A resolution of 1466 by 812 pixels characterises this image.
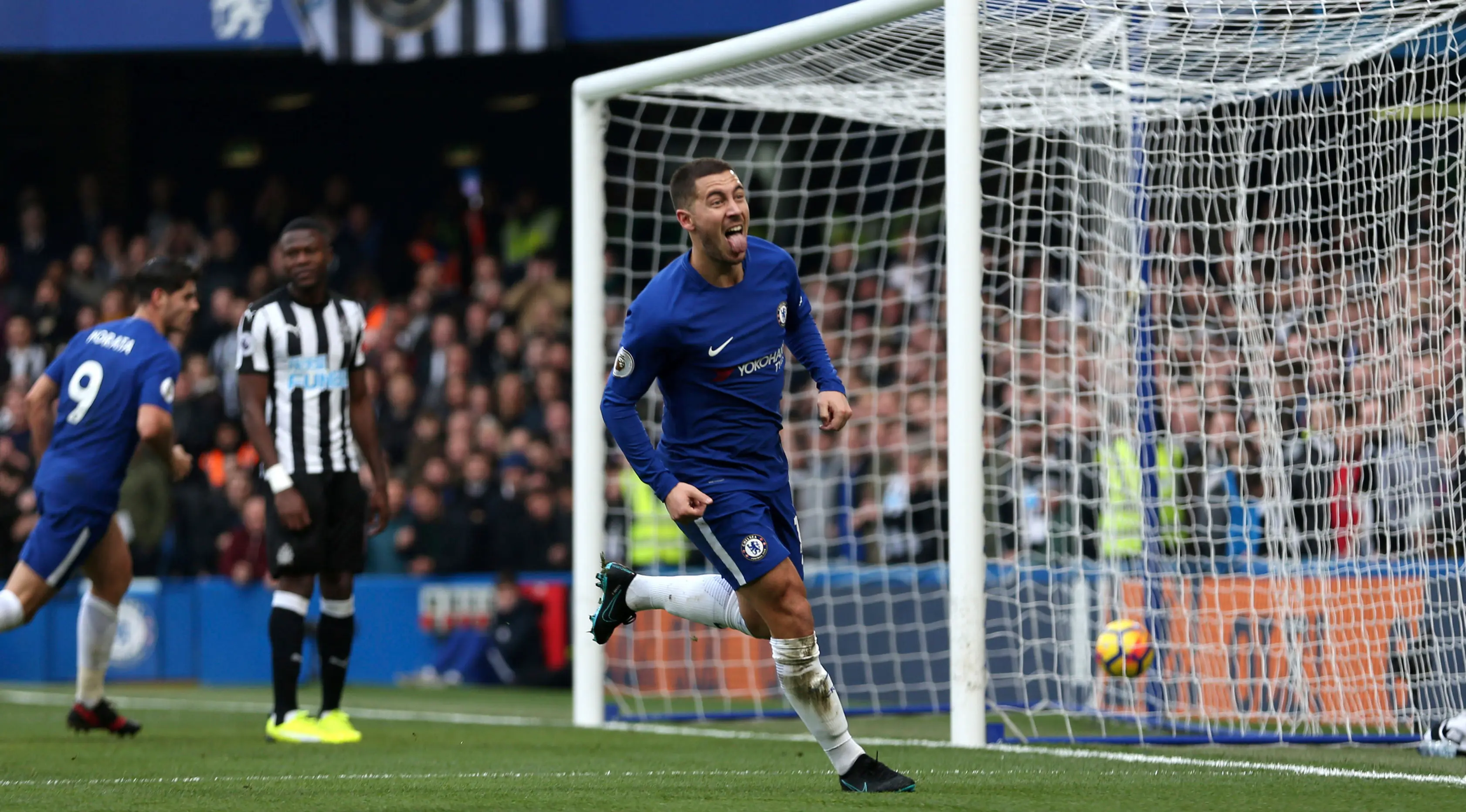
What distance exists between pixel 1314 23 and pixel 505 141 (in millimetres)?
12898

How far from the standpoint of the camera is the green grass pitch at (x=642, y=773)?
507cm

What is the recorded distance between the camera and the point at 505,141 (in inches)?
780

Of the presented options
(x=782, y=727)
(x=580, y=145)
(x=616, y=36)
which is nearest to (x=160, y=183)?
(x=616, y=36)

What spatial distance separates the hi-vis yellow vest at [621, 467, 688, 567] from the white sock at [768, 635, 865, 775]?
20.2 ft

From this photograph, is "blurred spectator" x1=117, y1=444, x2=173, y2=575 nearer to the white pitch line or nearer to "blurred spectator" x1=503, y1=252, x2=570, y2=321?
the white pitch line

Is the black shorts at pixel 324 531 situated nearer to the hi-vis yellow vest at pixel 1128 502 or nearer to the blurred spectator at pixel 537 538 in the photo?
the hi-vis yellow vest at pixel 1128 502

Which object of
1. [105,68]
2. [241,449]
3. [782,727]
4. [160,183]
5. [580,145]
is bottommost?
[782,727]

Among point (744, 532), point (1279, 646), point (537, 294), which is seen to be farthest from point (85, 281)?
point (744, 532)

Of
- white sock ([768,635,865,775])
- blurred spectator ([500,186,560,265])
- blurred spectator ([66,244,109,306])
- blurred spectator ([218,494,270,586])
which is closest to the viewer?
white sock ([768,635,865,775])

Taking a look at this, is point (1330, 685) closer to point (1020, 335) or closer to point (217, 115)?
point (1020, 335)

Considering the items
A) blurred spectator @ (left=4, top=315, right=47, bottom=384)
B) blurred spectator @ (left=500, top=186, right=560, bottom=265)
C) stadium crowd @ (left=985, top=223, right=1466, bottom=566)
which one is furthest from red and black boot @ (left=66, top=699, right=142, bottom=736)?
blurred spectator @ (left=500, top=186, right=560, bottom=265)

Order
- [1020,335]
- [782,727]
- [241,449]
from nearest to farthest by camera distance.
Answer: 1. [782,727]
2. [1020,335]
3. [241,449]

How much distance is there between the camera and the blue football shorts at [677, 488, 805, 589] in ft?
17.2

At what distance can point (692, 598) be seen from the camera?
5.88m
